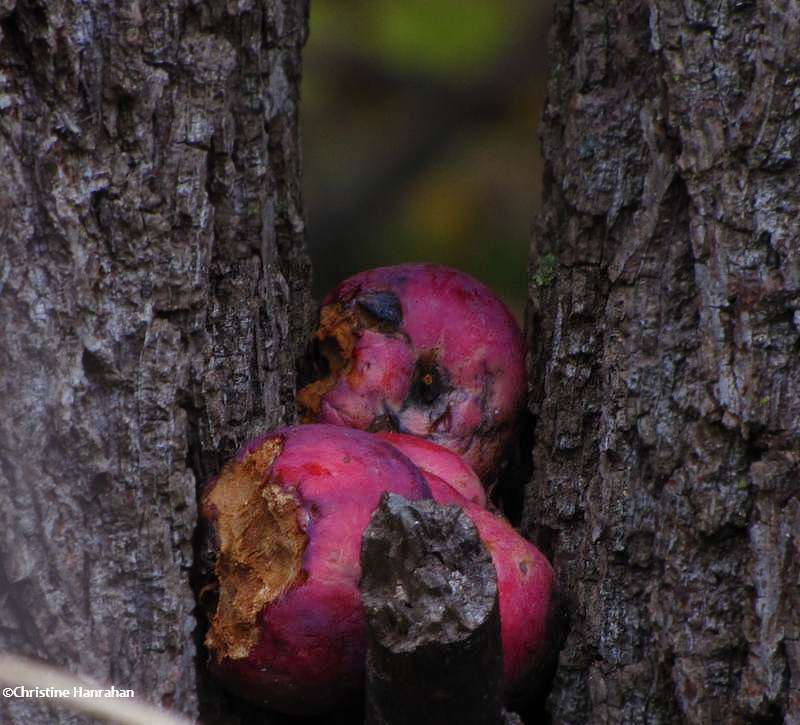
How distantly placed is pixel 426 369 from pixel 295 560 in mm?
492

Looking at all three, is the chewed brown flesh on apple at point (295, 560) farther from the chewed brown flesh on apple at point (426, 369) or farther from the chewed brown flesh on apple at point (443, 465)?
the chewed brown flesh on apple at point (426, 369)

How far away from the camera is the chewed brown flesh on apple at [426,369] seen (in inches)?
82.7

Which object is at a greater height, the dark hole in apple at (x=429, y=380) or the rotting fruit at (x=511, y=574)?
the dark hole in apple at (x=429, y=380)

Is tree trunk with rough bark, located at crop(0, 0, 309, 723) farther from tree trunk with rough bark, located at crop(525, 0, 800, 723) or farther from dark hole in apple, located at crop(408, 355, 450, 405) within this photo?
tree trunk with rough bark, located at crop(525, 0, 800, 723)

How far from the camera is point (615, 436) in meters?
1.94

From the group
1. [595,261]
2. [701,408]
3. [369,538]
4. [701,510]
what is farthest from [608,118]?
[369,538]

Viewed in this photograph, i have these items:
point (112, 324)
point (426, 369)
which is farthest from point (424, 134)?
point (112, 324)

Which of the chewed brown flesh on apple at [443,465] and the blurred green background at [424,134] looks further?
the blurred green background at [424,134]

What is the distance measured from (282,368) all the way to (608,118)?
0.66 metres

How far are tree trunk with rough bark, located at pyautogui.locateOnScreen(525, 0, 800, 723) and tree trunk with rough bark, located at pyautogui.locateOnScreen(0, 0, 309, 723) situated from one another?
1.82 ft

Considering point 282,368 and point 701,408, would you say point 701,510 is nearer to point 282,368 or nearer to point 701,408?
point 701,408

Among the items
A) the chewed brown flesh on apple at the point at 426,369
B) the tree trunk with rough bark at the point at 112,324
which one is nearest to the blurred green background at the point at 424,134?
the chewed brown flesh on apple at the point at 426,369

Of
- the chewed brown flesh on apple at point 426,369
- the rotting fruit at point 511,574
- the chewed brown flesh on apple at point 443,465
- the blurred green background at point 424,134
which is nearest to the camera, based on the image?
the rotting fruit at point 511,574

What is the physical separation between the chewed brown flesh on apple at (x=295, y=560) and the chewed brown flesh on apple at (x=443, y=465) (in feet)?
0.34
